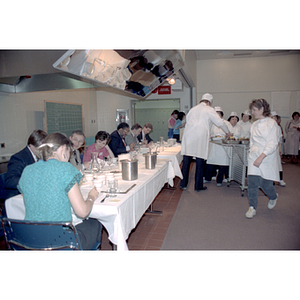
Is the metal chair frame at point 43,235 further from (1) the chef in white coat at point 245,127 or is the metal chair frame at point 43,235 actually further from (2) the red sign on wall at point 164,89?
(2) the red sign on wall at point 164,89

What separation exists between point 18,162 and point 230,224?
2561mm

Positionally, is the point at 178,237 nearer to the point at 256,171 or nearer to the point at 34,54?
the point at 256,171

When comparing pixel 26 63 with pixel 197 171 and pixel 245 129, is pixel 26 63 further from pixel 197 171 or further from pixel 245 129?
pixel 245 129

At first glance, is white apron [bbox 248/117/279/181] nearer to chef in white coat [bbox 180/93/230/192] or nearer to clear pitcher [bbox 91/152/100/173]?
chef in white coat [bbox 180/93/230/192]

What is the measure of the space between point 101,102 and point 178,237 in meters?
5.22

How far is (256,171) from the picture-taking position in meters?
3.18

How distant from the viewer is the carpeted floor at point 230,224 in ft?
8.57

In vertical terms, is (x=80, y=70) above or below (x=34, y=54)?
below

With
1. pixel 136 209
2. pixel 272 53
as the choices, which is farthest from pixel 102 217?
pixel 272 53

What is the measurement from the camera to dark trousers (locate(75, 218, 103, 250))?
5.63ft

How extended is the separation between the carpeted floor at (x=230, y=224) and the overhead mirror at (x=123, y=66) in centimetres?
216

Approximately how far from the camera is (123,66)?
11.5ft

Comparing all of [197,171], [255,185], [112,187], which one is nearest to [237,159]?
[197,171]

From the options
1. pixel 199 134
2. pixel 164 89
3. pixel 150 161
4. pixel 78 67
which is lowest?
pixel 150 161
